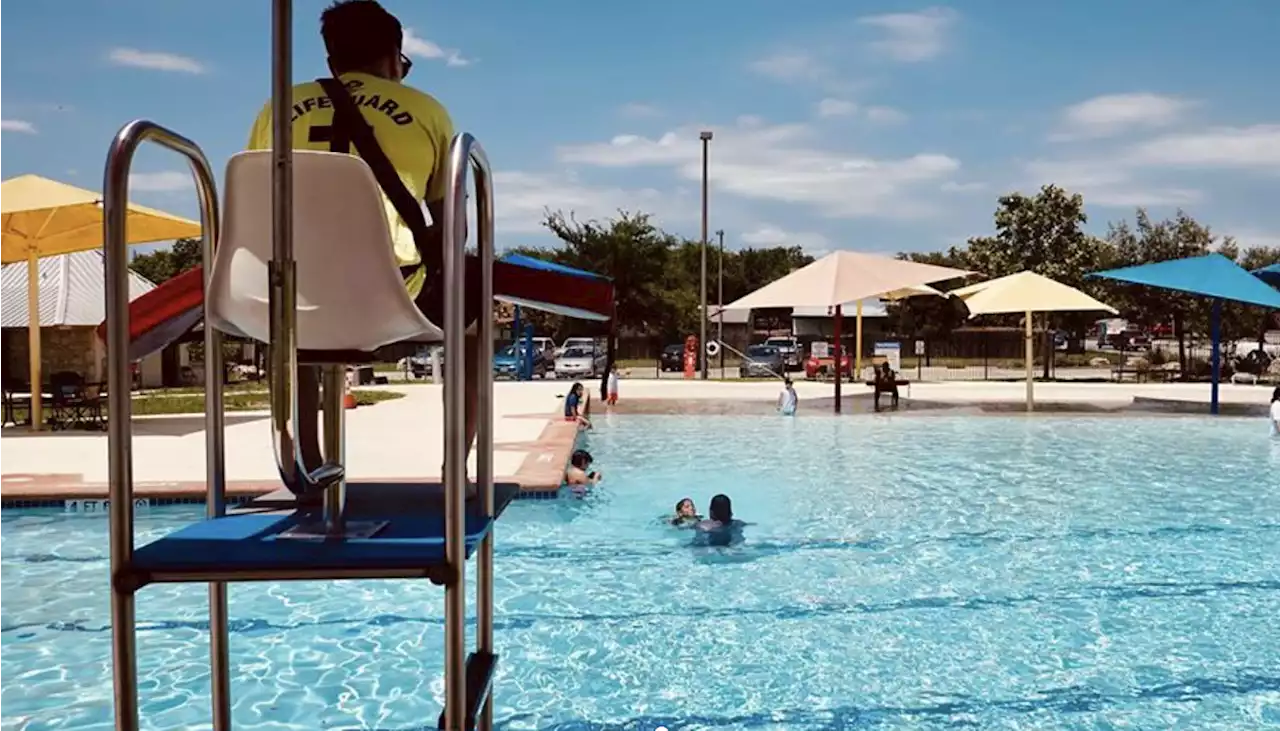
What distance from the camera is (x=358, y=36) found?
245 centimetres

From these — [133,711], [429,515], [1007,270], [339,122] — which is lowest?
[133,711]

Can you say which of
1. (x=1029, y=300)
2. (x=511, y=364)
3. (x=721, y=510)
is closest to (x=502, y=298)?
(x=721, y=510)

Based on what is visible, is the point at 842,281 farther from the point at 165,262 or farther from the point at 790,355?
the point at 165,262

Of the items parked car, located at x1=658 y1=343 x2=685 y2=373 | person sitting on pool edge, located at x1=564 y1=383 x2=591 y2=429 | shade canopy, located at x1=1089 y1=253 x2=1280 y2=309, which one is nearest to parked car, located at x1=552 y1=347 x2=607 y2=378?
parked car, located at x1=658 y1=343 x2=685 y2=373

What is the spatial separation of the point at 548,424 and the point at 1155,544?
914 cm

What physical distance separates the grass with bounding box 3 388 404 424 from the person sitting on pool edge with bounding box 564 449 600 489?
8738 mm

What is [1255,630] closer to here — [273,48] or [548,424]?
[273,48]

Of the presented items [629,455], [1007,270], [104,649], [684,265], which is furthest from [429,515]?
[684,265]

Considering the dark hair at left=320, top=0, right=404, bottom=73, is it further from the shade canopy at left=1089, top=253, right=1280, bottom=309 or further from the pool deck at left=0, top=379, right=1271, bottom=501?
the shade canopy at left=1089, top=253, right=1280, bottom=309

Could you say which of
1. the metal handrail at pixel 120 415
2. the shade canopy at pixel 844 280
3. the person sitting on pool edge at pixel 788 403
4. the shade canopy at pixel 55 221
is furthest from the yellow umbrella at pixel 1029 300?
the metal handrail at pixel 120 415

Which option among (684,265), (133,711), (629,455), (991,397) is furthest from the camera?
(684,265)

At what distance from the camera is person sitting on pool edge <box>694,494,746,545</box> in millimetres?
8906

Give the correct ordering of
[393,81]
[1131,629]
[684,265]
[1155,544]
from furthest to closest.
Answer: [684,265] < [1155,544] < [1131,629] < [393,81]

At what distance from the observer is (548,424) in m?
15.9
